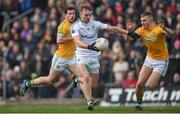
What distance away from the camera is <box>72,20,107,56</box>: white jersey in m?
19.6

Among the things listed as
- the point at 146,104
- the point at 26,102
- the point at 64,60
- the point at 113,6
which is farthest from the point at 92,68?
the point at 113,6

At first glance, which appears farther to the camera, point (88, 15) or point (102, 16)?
point (102, 16)

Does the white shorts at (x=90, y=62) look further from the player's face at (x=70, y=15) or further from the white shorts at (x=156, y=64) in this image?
the white shorts at (x=156, y=64)

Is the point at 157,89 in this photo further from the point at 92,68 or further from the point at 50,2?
the point at 50,2

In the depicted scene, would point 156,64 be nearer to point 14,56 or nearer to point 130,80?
point 130,80

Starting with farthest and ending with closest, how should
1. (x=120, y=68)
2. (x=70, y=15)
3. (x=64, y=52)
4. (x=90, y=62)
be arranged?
(x=120, y=68) → (x=64, y=52) → (x=70, y=15) → (x=90, y=62)

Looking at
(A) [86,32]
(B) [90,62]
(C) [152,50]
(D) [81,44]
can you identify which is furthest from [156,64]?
(D) [81,44]

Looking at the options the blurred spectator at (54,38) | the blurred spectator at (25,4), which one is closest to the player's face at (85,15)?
the blurred spectator at (54,38)

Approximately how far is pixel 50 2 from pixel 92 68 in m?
11.2

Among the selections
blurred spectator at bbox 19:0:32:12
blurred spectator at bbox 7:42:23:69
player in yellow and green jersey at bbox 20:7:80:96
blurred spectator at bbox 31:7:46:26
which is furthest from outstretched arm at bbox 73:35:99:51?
blurred spectator at bbox 19:0:32:12

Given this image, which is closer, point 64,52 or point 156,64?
point 156,64

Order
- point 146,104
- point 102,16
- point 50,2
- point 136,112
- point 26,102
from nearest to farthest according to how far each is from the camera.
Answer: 1. point 136,112
2. point 146,104
3. point 26,102
4. point 102,16
5. point 50,2

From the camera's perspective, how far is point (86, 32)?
19766 mm

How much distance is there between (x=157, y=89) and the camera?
24.9 m
